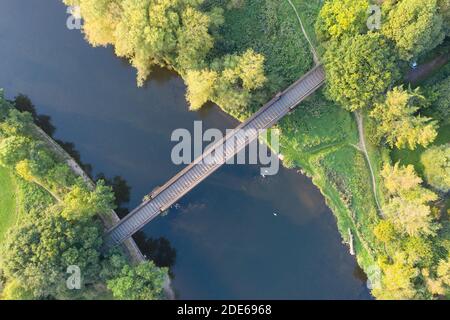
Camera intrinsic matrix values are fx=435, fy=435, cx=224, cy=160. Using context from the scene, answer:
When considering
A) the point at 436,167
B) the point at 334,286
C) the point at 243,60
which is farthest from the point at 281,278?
the point at 243,60

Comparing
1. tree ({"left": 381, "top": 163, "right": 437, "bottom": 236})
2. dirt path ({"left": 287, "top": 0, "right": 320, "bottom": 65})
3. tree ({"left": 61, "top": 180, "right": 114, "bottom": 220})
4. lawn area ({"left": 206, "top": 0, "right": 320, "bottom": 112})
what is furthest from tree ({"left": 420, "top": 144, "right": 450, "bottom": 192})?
tree ({"left": 61, "top": 180, "right": 114, "bottom": 220})

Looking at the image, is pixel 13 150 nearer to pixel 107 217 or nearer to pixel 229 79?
pixel 107 217

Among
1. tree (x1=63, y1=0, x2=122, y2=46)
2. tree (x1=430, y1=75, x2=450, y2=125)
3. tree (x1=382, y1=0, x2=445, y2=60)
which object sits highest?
tree (x1=63, y1=0, x2=122, y2=46)

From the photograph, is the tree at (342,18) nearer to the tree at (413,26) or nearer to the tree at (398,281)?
the tree at (413,26)

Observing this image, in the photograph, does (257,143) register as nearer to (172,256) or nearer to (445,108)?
(172,256)

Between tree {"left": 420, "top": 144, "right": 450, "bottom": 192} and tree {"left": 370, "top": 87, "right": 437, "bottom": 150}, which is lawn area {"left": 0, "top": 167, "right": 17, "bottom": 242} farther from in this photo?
tree {"left": 420, "top": 144, "right": 450, "bottom": 192}

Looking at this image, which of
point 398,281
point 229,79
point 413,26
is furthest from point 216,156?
point 413,26
